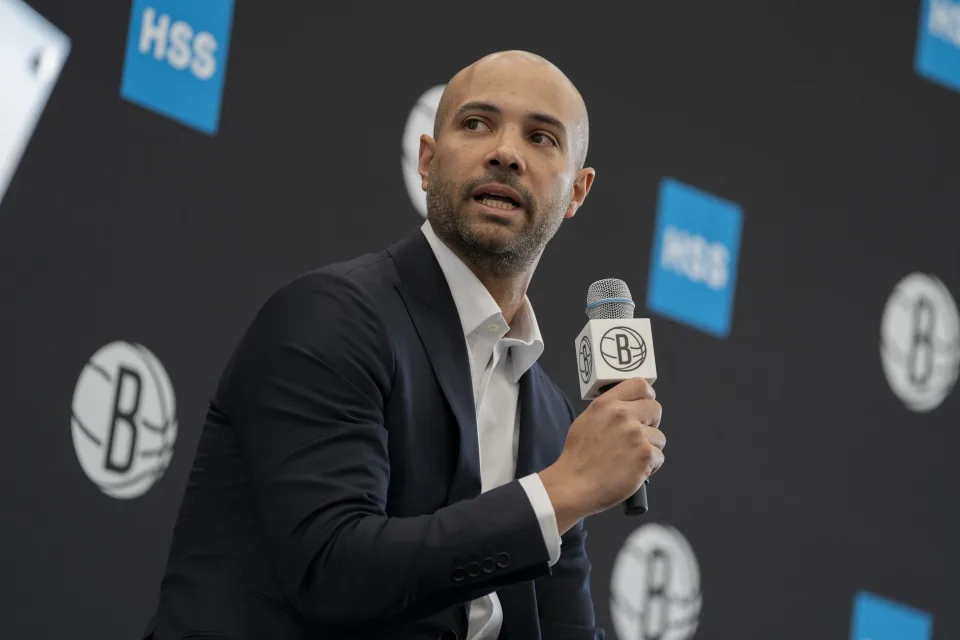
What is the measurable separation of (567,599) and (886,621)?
78.8 inches

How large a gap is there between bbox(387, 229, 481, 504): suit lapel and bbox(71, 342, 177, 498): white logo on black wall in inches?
32.0

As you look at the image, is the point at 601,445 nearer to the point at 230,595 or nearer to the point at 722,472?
the point at 230,595

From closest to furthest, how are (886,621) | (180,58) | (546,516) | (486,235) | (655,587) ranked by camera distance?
1. (546,516)
2. (486,235)
3. (180,58)
4. (655,587)
5. (886,621)

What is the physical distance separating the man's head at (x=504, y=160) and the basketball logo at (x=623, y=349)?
0.30 meters

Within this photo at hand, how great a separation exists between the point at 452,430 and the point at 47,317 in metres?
1.01

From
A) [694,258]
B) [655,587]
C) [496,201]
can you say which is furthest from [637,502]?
[694,258]

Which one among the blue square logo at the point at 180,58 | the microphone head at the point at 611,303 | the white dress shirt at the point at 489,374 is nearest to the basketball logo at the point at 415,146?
Result: the blue square logo at the point at 180,58

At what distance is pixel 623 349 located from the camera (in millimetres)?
1375

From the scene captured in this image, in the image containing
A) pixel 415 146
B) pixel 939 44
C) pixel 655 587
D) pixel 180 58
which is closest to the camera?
pixel 180 58

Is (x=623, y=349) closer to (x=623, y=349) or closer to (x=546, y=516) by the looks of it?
(x=623, y=349)

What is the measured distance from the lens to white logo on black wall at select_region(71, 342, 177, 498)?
6.98 feet

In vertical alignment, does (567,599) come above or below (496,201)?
below

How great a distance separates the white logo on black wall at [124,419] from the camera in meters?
2.13

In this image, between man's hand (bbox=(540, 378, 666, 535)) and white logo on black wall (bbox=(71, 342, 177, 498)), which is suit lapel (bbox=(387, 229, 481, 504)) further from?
white logo on black wall (bbox=(71, 342, 177, 498))
